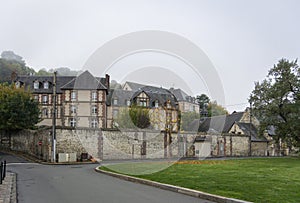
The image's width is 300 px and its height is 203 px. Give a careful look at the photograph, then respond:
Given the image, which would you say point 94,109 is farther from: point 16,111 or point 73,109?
point 16,111

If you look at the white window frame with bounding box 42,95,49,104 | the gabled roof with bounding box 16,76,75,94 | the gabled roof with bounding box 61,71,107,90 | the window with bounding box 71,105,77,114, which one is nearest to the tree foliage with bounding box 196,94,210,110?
the gabled roof with bounding box 61,71,107,90

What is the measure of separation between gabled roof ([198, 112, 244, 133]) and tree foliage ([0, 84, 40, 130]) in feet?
88.2

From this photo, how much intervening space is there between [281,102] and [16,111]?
28.0 metres

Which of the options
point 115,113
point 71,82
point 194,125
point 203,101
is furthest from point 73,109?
point 203,101

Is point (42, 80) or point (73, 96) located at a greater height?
point (42, 80)

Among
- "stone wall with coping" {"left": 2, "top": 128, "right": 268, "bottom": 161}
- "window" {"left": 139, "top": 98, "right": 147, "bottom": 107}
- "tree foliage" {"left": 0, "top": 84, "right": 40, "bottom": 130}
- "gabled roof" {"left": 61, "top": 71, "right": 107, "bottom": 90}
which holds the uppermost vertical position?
"gabled roof" {"left": 61, "top": 71, "right": 107, "bottom": 90}

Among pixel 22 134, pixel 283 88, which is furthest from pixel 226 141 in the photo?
pixel 22 134

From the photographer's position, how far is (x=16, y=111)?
123 ft

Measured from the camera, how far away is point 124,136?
3488 cm

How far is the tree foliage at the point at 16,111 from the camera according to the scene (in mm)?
36925

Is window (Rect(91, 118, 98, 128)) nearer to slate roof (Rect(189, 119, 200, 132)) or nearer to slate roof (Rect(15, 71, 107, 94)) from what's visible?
slate roof (Rect(15, 71, 107, 94))

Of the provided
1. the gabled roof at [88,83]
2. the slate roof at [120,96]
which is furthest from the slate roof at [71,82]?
the slate roof at [120,96]

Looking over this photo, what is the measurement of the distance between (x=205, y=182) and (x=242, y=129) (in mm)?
41831

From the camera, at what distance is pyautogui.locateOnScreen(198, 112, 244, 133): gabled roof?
2165 inches
